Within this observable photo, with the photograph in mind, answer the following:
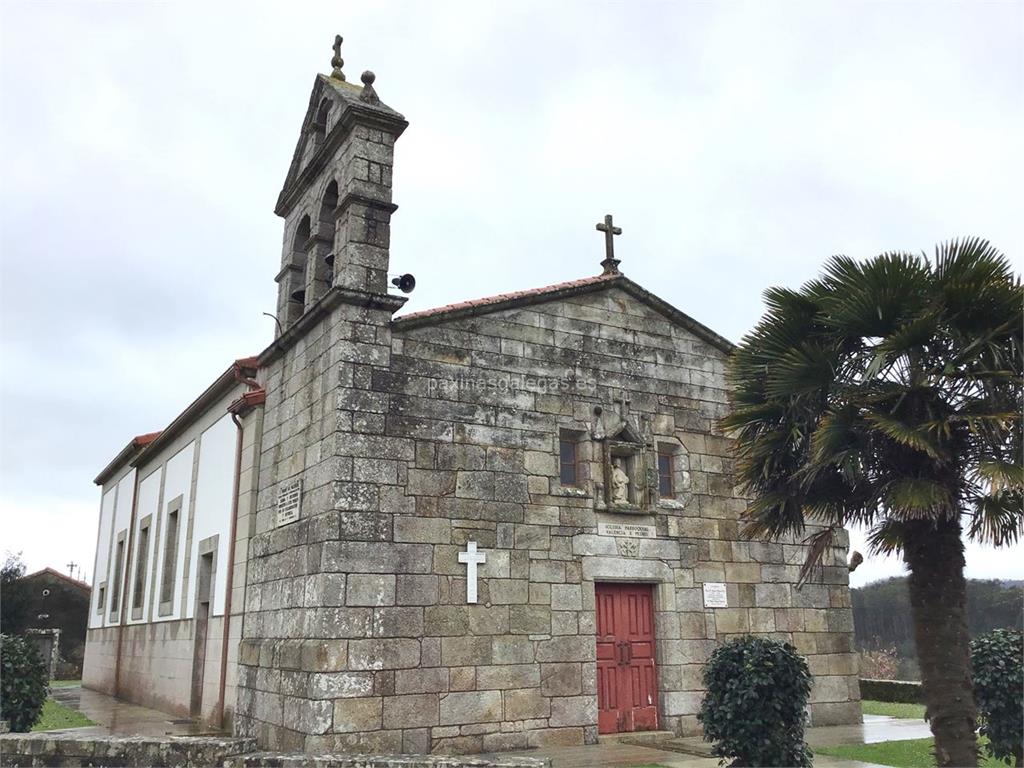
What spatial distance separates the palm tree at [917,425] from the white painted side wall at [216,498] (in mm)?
7782

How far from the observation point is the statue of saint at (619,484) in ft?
37.0

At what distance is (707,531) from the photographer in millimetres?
11805

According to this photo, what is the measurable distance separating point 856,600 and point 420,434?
38612 mm

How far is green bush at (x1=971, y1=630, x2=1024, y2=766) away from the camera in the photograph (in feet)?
25.1

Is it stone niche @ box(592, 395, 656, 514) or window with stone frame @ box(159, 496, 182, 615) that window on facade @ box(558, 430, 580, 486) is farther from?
window with stone frame @ box(159, 496, 182, 615)

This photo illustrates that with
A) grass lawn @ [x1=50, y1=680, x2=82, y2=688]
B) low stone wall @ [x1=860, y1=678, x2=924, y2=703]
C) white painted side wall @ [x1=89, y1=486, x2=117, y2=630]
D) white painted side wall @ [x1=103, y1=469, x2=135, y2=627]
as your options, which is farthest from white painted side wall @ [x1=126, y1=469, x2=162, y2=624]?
low stone wall @ [x1=860, y1=678, x2=924, y2=703]

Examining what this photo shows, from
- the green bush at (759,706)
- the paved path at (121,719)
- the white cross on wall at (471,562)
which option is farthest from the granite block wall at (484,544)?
the green bush at (759,706)

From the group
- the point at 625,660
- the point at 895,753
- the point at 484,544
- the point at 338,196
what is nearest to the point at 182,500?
the point at 338,196

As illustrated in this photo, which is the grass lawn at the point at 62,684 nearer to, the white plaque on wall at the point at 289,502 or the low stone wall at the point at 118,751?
the low stone wall at the point at 118,751

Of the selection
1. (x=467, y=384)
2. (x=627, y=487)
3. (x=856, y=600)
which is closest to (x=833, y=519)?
(x=627, y=487)

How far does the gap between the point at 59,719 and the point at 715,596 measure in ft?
33.4

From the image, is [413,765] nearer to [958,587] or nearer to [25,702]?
[958,587]

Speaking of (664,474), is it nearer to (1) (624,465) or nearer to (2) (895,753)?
(1) (624,465)

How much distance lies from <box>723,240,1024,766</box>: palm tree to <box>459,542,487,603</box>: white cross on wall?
333 cm
